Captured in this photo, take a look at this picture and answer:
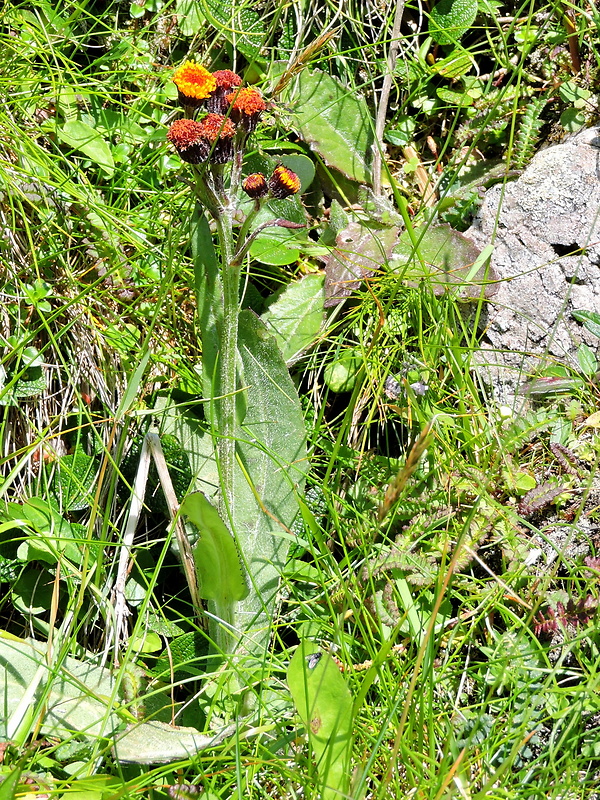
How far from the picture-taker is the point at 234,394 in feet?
6.35

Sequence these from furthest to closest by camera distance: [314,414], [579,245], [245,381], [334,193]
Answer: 1. [334,193]
2. [579,245]
3. [314,414]
4. [245,381]

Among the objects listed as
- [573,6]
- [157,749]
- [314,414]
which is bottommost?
[157,749]

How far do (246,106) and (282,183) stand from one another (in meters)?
0.19

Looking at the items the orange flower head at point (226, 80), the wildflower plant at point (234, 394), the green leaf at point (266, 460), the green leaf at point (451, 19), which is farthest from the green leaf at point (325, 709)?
the green leaf at point (451, 19)

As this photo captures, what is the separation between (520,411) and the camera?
2.20 meters

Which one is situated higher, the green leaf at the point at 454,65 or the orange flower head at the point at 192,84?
the green leaf at the point at 454,65

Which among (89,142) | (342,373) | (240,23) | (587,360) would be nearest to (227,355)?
(342,373)

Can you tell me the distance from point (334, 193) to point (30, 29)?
117cm

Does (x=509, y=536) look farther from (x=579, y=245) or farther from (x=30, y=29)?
(x=30, y=29)

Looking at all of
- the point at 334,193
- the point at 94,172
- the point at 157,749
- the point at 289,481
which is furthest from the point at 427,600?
the point at 94,172

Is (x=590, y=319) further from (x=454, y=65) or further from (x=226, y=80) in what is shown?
(x=226, y=80)

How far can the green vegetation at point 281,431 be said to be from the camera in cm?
167

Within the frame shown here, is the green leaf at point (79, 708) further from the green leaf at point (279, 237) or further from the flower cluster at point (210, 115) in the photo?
the green leaf at point (279, 237)

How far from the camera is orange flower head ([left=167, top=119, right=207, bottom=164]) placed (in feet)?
5.25
